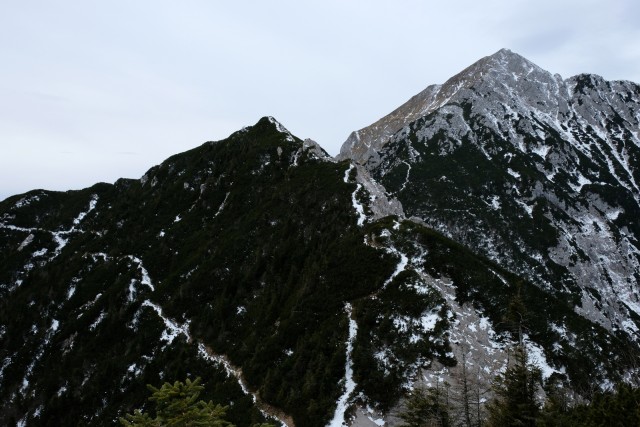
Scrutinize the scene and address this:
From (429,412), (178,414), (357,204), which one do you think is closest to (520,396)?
(429,412)

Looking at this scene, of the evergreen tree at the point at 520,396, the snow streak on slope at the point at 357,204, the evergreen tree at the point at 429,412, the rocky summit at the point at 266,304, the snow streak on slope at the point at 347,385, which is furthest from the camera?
the snow streak on slope at the point at 357,204

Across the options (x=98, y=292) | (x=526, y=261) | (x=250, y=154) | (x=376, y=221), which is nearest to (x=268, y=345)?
(x=376, y=221)

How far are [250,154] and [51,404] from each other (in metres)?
76.1

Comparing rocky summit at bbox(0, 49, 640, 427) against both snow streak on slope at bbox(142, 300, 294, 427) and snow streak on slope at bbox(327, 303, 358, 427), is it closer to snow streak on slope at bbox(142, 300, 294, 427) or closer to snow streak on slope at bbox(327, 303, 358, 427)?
snow streak on slope at bbox(327, 303, 358, 427)

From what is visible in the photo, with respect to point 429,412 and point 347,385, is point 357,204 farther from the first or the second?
point 429,412

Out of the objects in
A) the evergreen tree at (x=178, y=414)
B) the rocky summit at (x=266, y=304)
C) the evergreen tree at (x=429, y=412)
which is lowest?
the evergreen tree at (x=178, y=414)

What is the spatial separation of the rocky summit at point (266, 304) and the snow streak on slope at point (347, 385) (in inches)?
6.2

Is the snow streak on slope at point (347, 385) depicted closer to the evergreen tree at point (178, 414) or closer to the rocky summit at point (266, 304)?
the rocky summit at point (266, 304)

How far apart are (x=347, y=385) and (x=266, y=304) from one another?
29.5 m

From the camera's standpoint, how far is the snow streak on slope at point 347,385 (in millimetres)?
47219

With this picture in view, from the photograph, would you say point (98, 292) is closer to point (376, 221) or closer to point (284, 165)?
point (284, 165)

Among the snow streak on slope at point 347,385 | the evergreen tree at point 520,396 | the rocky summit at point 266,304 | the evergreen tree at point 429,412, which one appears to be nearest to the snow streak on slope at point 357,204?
the rocky summit at point 266,304

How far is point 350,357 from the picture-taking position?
54094mm

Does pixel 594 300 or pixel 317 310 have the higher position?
pixel 594 300
